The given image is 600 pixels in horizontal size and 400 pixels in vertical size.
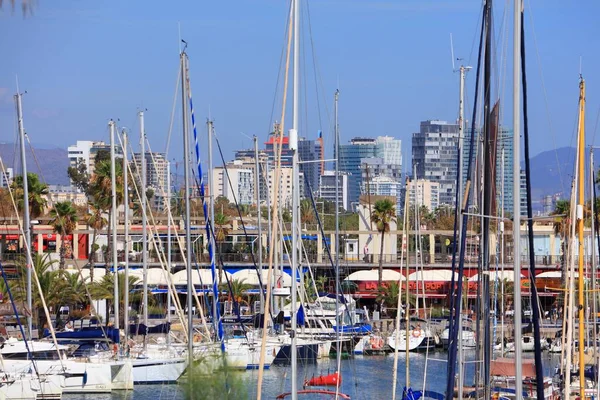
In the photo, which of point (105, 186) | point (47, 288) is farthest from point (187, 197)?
point (105, 186)

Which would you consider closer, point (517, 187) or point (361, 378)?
point (517, 187)

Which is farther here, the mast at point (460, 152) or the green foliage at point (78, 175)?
the green foliage at point (78, 175)

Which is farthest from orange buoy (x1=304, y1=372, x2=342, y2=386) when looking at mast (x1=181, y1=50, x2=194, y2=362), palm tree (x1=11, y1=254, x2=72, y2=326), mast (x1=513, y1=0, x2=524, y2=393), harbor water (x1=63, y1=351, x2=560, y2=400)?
mast (x1=513, y1=0, x2=524, y2=393)

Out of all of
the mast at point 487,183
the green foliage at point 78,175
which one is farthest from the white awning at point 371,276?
the green foliage at point 78,175

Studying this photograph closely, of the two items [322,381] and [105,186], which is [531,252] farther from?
[105,186]

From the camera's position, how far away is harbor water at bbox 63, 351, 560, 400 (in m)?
35.2

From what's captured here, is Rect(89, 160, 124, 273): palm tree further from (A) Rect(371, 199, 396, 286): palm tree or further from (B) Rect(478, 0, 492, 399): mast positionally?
(B) Rect(478, 0, 492, 399): mast

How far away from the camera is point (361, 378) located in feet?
139

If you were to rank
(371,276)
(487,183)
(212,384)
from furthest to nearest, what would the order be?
(371,276), (212,384), (487,183)

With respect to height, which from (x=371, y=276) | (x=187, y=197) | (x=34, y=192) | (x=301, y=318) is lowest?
(x=371, y=276)

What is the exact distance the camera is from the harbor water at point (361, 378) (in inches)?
1385

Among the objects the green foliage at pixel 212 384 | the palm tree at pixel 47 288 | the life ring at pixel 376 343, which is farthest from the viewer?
the life ring at pixel 376 343

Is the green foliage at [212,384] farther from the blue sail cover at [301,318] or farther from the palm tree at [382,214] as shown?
the palm tree at [382,214]

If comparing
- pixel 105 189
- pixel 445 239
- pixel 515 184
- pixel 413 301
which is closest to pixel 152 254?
pixel 105 189
